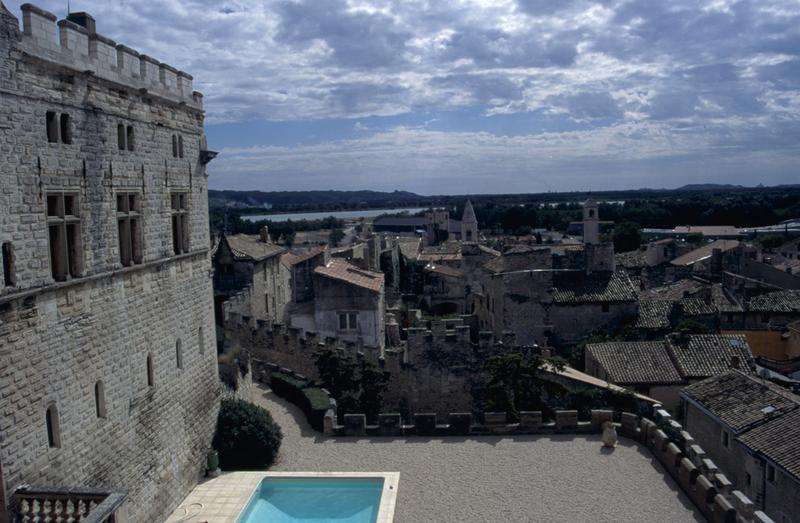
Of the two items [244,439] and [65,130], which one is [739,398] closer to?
[244,439]

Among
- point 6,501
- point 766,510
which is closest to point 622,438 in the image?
point 766,510

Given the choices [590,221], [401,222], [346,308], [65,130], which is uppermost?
[65,130]

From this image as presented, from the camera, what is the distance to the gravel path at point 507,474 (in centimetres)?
1602

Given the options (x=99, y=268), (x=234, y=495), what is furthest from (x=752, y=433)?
(x=99, y=268)

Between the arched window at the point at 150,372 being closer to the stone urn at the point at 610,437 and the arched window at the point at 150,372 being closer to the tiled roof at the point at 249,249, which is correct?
the stone urn at the point at 610,437

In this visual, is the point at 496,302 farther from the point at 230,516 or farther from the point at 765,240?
the point at 765,240

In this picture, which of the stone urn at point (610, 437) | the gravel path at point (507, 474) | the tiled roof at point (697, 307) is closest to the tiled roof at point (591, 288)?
the tiled roof at point (697, 307)

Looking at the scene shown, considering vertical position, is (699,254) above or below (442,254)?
above

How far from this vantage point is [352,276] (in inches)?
1348

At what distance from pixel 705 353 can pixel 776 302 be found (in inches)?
681

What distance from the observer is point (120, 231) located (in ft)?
46.2

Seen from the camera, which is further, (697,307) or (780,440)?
(697,307)

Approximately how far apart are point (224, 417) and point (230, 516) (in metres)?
4.17

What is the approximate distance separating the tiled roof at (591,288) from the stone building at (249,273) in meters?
16.2
